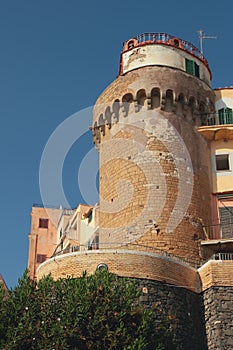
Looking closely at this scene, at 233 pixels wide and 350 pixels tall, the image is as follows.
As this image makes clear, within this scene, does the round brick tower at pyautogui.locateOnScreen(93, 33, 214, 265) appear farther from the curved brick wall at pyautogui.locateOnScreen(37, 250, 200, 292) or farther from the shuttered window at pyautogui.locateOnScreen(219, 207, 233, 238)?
the curved brick wall at pyautogui.locateOnScreen(37, 250, 200, 292)

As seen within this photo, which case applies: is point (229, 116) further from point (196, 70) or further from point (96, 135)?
point (96, 135)

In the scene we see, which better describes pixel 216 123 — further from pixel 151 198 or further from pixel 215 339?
pixel 215 339

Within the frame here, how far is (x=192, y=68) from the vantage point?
110 ft

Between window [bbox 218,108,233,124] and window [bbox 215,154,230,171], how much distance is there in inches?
75.7

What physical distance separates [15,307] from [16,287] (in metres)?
0.94

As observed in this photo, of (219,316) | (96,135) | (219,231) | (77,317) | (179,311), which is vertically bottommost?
(77,317)

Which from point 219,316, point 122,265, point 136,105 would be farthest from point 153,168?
point 219,316

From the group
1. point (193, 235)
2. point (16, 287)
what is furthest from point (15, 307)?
point (193, 235)

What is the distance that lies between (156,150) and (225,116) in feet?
17.2

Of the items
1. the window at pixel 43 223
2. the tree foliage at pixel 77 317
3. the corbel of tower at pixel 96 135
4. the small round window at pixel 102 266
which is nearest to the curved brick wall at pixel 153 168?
the corbel of tower at pixel 96 135

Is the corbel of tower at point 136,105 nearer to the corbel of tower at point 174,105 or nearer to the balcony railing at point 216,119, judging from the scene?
the corbel of tower at point 174,105

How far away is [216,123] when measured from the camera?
33156mm

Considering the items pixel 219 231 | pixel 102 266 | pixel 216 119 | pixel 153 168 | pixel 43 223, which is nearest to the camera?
pixel 102 266

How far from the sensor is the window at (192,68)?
3347cm
